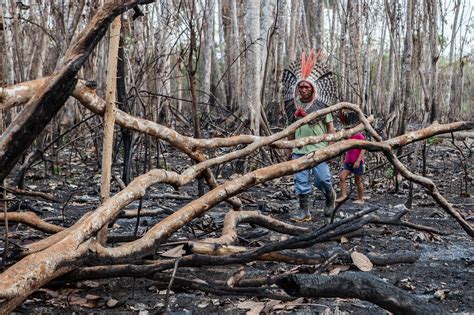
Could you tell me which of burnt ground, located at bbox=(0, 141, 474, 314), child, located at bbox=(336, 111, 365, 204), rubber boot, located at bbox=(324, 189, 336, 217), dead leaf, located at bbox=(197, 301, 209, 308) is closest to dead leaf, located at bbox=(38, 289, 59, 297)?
burnt ground, located at bbox=(0, 141, 474, 314)

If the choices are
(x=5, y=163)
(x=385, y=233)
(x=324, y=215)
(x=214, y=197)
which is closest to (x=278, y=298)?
(x=214, y=197)

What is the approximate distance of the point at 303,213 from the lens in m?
4.89

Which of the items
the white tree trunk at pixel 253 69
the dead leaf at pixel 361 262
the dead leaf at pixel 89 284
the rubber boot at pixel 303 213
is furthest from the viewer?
the white tree trunk at pixel 253 69

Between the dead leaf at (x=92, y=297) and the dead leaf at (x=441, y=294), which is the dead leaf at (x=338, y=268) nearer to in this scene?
the dead leaf at (x=441, y=294)

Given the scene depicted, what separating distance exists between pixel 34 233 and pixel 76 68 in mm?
1881

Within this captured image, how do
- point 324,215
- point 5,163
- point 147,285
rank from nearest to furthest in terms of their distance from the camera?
1. point 5,163
2. point 147,285
3. point 324,215

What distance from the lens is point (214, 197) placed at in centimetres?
271

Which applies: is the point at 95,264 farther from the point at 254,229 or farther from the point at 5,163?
the point at 254,229

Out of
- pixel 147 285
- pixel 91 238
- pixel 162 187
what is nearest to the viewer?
pixel 91 238

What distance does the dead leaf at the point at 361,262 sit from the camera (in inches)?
114

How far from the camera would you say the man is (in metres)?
4.97

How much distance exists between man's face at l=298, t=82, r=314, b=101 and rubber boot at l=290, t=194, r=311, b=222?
31.9 inches

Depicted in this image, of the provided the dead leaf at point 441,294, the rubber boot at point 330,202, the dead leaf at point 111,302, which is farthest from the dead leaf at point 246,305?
the rubber boot at point 330,202

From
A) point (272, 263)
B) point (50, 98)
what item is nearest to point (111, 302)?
point (50, 98)
